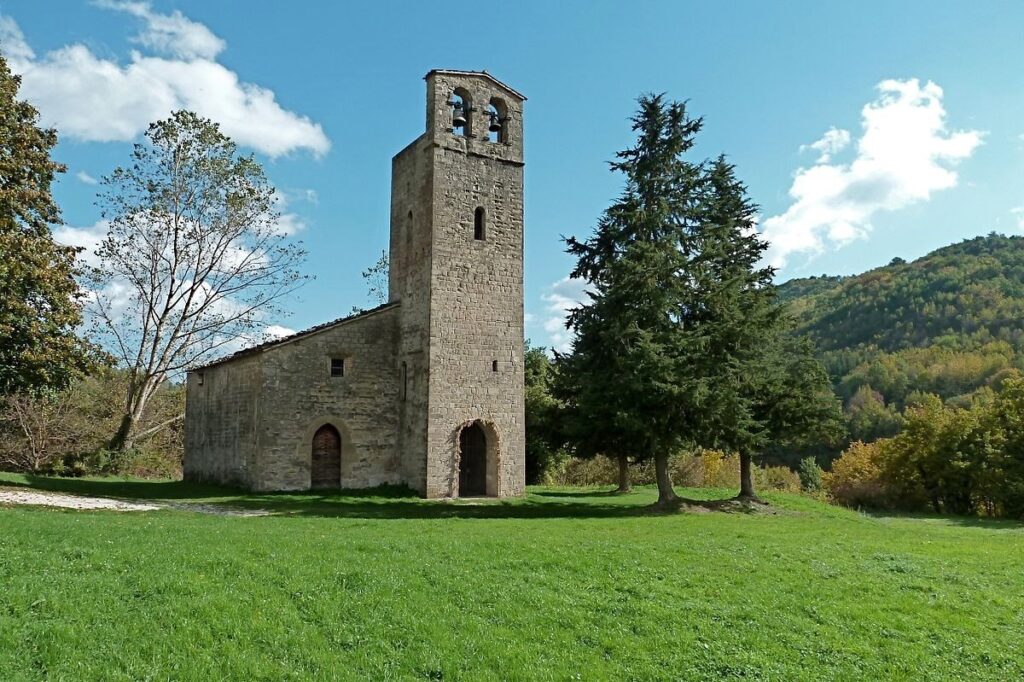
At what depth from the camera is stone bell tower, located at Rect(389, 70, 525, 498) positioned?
22.5 metres

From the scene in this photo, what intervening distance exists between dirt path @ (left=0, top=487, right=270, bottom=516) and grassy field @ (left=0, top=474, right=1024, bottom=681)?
477 cm

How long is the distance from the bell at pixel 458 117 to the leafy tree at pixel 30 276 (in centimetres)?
1188

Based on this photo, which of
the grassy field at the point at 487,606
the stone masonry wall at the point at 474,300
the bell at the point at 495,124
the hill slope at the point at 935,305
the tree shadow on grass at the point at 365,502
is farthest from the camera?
the hill slope at the point at 935,305

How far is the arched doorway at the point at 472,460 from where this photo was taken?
78.8 feet

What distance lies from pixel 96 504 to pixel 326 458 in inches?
269

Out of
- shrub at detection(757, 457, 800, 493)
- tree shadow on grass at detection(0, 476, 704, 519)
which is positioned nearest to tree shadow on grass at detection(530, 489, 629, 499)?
tree shadow on grass at detection(0, 476, 704, 519)

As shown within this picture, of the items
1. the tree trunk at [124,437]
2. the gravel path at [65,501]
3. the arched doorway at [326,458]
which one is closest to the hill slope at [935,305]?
the arched doorway at [326,458]

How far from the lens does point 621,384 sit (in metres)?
18.0

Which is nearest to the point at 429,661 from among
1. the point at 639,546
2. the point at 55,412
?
the point at 639,546

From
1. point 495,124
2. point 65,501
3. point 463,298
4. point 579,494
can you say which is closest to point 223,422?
Result: point 65,501

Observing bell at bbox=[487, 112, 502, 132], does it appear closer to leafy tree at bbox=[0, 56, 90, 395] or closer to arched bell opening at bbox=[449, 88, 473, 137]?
arched bell opening at bbox=[449, 88, 473, 137]

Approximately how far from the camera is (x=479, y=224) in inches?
942

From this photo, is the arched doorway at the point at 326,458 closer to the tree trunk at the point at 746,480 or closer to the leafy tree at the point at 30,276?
the leafy tree at the point at 30,276

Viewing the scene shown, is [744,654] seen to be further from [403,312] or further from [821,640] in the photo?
[403,312]
